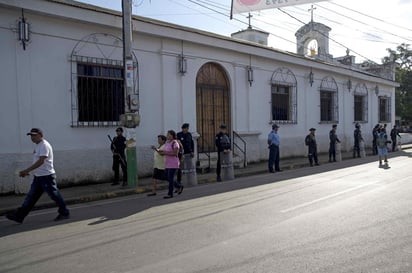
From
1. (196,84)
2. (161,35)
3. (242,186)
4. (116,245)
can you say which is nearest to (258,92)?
(196,84)

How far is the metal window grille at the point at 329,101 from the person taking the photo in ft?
74.6

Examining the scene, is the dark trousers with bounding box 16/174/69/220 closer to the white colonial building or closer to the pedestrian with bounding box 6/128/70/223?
the pedestrian with bounding box 6/128/70/223

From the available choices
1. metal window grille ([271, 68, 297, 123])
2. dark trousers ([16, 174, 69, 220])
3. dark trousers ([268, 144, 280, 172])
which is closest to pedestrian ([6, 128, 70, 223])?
dark trousers ([16, 174, 69, 220])

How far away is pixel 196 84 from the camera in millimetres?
15516

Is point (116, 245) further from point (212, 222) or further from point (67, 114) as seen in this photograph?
point (67, 114)

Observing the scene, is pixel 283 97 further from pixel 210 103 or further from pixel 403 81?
pixel 403 81

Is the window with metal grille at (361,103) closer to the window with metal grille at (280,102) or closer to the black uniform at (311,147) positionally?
the window with metal grille at (280,102)

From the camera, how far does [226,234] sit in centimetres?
610

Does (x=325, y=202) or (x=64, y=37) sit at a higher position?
(x=64, y=37)

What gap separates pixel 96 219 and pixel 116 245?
2037 mm

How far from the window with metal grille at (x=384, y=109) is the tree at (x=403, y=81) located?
42.7 ft

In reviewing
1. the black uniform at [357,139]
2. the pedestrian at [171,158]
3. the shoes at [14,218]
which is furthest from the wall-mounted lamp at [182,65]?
the black uniform at [357,139]

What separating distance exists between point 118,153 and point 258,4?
621 cm

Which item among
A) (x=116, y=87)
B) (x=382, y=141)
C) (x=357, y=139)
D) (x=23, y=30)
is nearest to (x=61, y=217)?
(x=23, y=30)
